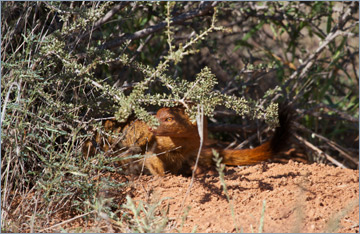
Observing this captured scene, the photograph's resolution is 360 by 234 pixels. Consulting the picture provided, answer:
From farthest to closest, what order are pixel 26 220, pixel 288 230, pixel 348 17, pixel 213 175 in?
pixel 348 17
pixel 213 175
pixel 26 220
pixel 288 230

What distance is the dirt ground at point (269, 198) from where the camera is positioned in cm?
188

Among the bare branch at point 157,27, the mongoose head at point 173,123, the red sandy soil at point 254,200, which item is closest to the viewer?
the red sandy soil at point 254,200

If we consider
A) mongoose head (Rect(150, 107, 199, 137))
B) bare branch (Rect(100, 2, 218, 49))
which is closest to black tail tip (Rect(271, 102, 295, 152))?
mongoose head (Rect(150, 107, 199, 137))

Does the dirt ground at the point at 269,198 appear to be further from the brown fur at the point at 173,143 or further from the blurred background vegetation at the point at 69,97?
the blurred background vegetation at the point at 69,97

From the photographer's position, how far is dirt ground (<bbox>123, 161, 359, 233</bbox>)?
1.88 meters

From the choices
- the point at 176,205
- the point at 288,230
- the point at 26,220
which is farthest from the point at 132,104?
the point at 288,230

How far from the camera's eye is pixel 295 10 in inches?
149

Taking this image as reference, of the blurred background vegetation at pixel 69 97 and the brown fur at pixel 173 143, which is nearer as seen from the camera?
the blurred background vegetation at pixel 69 97

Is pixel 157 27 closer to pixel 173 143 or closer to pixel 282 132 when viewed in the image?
pixel 173 143

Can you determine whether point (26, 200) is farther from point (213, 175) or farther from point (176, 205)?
point (213, 175)

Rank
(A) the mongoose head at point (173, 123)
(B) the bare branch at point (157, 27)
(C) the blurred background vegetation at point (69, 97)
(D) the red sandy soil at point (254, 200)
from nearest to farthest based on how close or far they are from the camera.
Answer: (D) the red sandy soil at point (254, 200) < (C) the blurred background vegetation at point (69, 97) < (A) the mongoose head at point (173, 123) < (B) the bare branch at point (157, 27)

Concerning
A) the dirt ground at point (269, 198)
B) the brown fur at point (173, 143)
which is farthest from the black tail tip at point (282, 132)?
the dirt ground at point (269, 198)

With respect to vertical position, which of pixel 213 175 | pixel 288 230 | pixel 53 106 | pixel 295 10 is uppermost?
pixel 295 10

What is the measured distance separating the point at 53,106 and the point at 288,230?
1.34 metres
